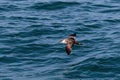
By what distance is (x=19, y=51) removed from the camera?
26359 mm

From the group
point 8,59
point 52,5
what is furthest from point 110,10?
point 8,59

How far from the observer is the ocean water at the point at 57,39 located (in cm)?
2417

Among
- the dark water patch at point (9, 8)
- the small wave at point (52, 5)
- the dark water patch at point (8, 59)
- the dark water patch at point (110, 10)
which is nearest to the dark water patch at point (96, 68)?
the dark water patch at point (8, 59)

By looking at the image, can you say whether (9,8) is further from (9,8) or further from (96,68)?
(96,68)

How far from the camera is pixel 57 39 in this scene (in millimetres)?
27781

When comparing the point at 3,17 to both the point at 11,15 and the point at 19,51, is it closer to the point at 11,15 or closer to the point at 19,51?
the point at 11,15

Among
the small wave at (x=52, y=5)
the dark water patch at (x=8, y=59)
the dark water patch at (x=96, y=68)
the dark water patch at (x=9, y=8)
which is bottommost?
the dark water patch at (x=96, y=68)

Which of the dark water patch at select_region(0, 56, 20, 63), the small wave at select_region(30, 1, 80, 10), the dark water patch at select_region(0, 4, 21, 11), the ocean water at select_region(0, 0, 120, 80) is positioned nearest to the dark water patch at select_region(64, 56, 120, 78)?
the ocean water at select_region(0, 0, 120, 80)

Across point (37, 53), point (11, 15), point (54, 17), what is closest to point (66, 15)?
point (54, 17)

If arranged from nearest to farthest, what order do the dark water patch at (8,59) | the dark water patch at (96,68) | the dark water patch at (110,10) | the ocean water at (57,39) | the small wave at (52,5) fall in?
the dark water patch at (96,68), the ocean water at (57,39), the dark water patch at (8,59), the dark water patch at (110,10), the small wave at (52,5)

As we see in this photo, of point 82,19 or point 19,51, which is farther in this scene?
point 82,19

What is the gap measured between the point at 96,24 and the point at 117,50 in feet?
13.0

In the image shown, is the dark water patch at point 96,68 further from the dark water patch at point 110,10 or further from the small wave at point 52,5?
the small wave at point 52,5

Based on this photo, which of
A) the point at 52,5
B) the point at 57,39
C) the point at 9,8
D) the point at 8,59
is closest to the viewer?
the point at 8,59
